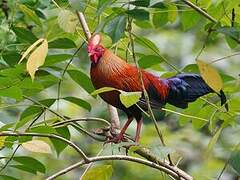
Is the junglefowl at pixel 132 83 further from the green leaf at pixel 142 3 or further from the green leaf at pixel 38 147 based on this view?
the green leaf at pixel 38 147

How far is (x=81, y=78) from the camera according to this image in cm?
188

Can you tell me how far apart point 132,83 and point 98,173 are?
1.76 feet

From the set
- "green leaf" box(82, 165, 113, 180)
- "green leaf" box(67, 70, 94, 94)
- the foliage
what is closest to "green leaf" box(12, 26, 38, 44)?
the foliage

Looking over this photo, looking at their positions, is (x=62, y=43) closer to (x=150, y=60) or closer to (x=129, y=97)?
(x=150, y=60)

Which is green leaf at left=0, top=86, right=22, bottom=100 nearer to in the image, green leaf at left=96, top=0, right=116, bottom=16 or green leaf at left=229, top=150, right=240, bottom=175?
green leaf at left=96, top=0, right=116, bottom=16

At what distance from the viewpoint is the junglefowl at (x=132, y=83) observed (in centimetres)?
188

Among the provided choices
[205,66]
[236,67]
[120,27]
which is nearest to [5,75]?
[120,27]

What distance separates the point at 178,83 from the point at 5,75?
65 centimetres

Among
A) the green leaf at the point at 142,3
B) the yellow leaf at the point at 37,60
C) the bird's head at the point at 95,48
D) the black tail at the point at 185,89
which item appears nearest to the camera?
the yellow leaf at the point at 37,60

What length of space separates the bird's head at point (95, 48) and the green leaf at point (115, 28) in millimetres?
230

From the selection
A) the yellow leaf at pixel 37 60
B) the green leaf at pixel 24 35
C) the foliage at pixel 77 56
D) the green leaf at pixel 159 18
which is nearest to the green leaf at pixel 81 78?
the foliage at pixel 77 56

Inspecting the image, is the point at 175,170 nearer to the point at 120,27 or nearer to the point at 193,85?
the point at 120,27

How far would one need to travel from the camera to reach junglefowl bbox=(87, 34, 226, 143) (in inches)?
73.8

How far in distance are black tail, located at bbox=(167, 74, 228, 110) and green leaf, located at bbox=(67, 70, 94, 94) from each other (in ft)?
0.97
